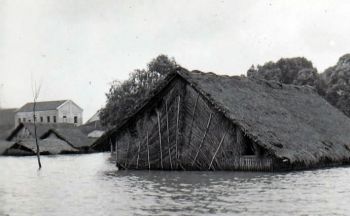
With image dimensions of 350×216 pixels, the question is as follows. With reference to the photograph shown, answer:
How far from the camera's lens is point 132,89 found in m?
51.2

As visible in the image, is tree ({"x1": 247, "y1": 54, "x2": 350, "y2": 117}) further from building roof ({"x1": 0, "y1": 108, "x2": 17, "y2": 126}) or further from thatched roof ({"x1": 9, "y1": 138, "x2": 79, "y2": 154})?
building roof ({"x1": 0, "y1": 108, "x2": 17, "y2": 126})

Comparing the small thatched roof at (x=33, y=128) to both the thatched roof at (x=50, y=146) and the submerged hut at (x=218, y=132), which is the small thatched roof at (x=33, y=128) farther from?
Answer: the submerged hut at (x=218, y=132)

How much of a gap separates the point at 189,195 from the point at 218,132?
7.25m

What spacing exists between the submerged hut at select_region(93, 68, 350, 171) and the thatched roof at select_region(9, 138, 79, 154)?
2716cm

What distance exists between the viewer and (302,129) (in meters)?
24.8

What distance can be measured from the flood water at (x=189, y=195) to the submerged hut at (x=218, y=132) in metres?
0.94

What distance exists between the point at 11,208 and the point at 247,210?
5.94m

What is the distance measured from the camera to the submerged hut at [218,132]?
2152 centimetres

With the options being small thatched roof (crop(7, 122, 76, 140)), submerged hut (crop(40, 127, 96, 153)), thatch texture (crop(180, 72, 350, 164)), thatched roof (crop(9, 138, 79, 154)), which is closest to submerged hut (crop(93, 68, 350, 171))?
thatch texture (crop(180, 72, 350, 164))

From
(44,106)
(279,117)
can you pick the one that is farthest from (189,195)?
(44,106)

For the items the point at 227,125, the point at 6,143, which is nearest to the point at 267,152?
the point at 227,125

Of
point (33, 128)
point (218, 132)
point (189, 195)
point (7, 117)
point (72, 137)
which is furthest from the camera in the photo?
point (7, 117)

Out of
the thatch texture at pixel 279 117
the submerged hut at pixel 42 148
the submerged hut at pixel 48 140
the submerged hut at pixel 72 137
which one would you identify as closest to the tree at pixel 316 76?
the thatch texture at pixel 279 117

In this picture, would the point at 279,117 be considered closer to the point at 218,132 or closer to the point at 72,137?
the point at 218,132
